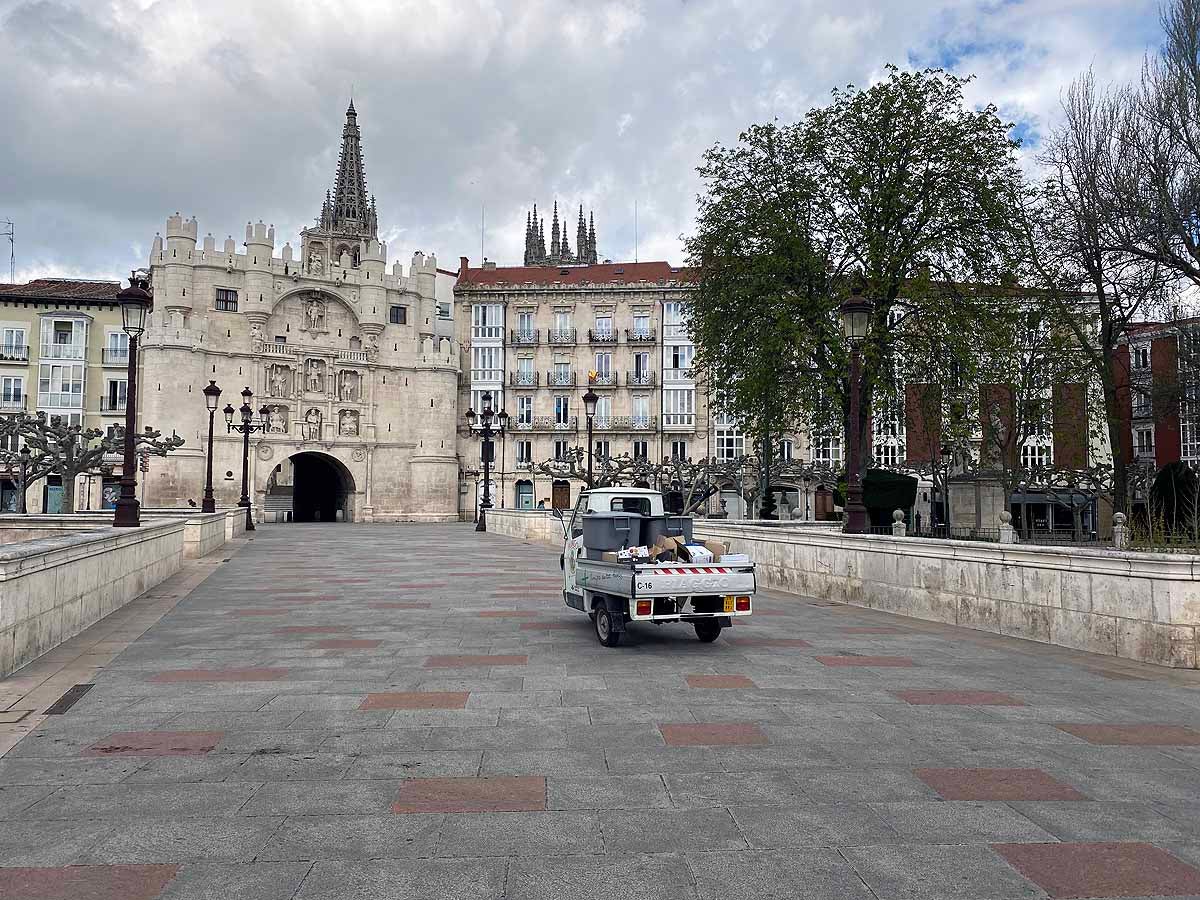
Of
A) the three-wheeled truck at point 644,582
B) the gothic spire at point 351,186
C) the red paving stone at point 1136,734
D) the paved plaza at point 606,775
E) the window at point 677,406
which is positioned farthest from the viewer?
the gothic spire at point 351,186

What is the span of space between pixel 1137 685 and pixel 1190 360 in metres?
22.9

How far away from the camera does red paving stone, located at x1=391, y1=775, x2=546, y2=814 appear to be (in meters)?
4.61

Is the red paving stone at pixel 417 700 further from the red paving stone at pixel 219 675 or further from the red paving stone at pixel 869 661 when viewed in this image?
the red paving stone at pixel 869 661

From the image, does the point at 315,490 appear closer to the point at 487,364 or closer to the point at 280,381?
the point at 280,381

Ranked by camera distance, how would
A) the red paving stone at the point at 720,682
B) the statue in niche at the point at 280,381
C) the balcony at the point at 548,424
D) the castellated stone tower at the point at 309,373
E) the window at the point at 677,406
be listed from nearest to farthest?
the red paving stone at the point at 720,682
the castellated stone tower at the point at 309,373
the statue in niche at the point at 280,381
the window at the point at 677,406
the balcony at the point at 548,424

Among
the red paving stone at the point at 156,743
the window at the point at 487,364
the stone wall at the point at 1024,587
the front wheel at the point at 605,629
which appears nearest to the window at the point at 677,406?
the window at the point at 487,364

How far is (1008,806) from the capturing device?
466 centimetres

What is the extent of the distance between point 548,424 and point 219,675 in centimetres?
5954

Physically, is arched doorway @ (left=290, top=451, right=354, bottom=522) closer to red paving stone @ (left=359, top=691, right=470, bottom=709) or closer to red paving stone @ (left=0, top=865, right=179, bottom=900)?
red paving stone @ (left=359, top=691, right=470, bottom=709)

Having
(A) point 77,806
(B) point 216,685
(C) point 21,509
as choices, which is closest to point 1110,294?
(B) point 216,685

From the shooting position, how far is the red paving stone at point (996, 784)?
15.8ft

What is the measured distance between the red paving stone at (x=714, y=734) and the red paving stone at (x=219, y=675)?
382 centimetres

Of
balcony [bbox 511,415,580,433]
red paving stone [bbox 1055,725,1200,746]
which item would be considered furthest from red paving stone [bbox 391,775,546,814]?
balcony [bbox 511,415,580,433]

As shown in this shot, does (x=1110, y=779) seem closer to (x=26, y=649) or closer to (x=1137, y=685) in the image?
(x=1137, y=685)
